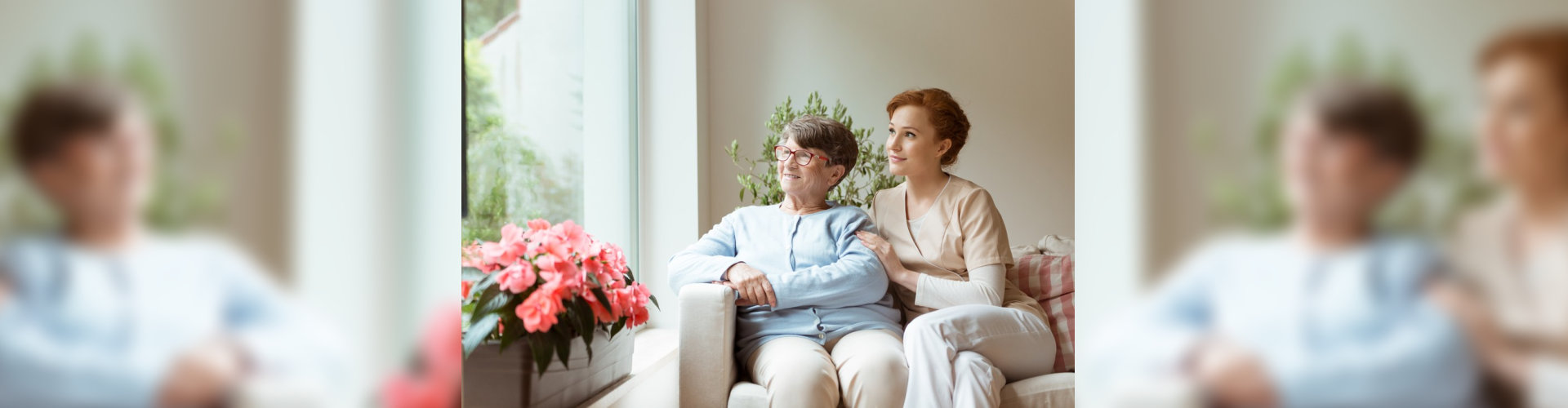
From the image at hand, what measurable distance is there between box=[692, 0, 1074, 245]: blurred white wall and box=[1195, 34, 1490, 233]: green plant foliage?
3403 mm

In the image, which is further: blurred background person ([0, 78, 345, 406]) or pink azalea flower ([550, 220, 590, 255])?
pink azalea flower ([550, 220, 590, 255])

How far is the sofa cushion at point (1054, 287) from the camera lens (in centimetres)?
240

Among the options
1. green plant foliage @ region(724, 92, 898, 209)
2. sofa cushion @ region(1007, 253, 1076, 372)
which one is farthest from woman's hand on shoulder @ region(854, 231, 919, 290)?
green plant foliage @ region(724, 92, 898, 209)

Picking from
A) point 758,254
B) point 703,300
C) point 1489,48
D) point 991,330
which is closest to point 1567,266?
point 1489,48

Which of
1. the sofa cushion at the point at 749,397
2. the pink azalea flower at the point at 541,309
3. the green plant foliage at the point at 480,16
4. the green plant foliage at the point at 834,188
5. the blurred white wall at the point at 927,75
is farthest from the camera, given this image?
the blurred white wall at the point at 927,75

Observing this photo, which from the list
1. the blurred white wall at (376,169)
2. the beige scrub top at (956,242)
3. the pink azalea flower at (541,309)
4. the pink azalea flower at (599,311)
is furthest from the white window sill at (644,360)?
the blurred white wall at (376,169)

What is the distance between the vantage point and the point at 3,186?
535 mm

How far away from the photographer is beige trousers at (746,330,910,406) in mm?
2086

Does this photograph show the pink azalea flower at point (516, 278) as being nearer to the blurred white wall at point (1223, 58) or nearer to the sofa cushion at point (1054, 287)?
the sofa cushion at point (1054, 287)

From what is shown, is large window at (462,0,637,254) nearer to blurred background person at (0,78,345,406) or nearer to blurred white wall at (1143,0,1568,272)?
blurred background person at (0,78,345,406)

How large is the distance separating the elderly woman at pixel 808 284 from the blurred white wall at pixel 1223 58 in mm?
1584

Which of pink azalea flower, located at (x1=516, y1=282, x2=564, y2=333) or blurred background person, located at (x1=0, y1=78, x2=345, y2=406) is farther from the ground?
blurred background person, located at (x1=0, y1=78, x2=345, y2=406)

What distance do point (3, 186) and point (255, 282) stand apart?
177 mm

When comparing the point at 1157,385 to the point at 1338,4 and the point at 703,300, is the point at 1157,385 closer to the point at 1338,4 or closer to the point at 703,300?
the point at 1338,4
